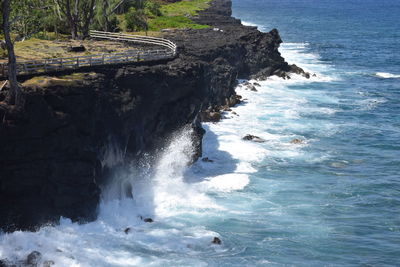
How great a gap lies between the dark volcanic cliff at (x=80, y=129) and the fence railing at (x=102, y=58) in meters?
0.99

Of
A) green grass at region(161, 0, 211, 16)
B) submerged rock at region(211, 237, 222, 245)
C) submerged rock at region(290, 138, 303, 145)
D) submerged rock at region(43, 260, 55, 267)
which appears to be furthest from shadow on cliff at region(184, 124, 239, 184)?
green grass at region(161, 0, 211, 16)

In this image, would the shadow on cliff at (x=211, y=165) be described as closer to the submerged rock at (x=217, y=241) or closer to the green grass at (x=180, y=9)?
the submerged rock at (x=217, y=241)

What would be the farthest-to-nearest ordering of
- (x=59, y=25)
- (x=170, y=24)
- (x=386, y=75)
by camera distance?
1. (x=386, y=75)
2. (x=170, y=24)
3. (x=59, y=25)

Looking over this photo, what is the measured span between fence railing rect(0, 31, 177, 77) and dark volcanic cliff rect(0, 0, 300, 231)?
0.99 m

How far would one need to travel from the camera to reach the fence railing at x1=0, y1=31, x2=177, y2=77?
134ft

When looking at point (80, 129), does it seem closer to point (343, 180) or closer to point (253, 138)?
point (343, 180)

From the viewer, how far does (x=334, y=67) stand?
4429 inches

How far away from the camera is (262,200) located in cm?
4678

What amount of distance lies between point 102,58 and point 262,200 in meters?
17.9

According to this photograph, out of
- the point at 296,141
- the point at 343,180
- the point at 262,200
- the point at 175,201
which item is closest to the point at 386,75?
the point at 296,141

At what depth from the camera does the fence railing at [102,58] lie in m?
40.9

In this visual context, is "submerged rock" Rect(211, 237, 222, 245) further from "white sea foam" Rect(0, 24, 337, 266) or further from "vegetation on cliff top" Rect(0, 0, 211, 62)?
"vegetation on cliff top" Rect(0, 0, 211, 62)

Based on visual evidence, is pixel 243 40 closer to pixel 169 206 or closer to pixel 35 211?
pixel 169 206

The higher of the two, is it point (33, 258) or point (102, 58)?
point (102, 58)
